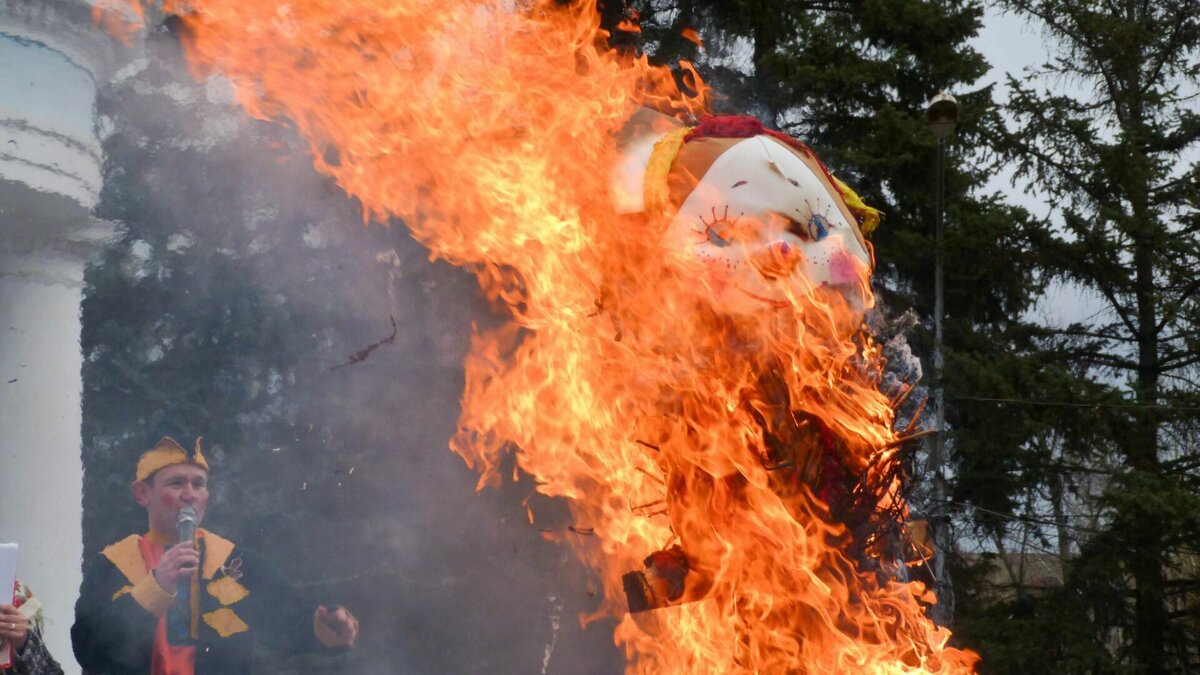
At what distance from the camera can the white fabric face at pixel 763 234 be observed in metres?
3.79

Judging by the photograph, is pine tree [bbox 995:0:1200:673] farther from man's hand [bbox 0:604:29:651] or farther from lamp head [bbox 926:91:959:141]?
man's hand [bbox 0:604:29:651]

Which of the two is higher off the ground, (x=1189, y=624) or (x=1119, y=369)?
(x=1119, y=369)

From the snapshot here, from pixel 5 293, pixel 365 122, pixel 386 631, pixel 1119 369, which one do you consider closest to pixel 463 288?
pixel 365 122

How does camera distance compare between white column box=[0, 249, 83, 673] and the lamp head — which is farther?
the lamp head

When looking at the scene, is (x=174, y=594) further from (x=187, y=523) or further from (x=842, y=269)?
(x=842, y=269)

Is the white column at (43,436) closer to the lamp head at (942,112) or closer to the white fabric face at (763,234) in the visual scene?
the white fabric face at (763,234)

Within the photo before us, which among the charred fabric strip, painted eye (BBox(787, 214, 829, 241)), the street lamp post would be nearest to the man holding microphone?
the charred fabric strip

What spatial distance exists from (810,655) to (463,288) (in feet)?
8.37

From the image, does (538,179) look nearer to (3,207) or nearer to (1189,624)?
(3,207)

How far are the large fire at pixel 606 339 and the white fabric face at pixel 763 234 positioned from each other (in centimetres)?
3

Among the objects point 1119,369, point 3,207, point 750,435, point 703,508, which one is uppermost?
point 1119,369

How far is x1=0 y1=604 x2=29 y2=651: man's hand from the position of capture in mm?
4301

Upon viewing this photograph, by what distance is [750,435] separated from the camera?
3.81 metres

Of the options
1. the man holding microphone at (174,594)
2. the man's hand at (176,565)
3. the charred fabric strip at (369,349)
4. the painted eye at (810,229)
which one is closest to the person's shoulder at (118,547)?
the man holding microphone at (174,594)
